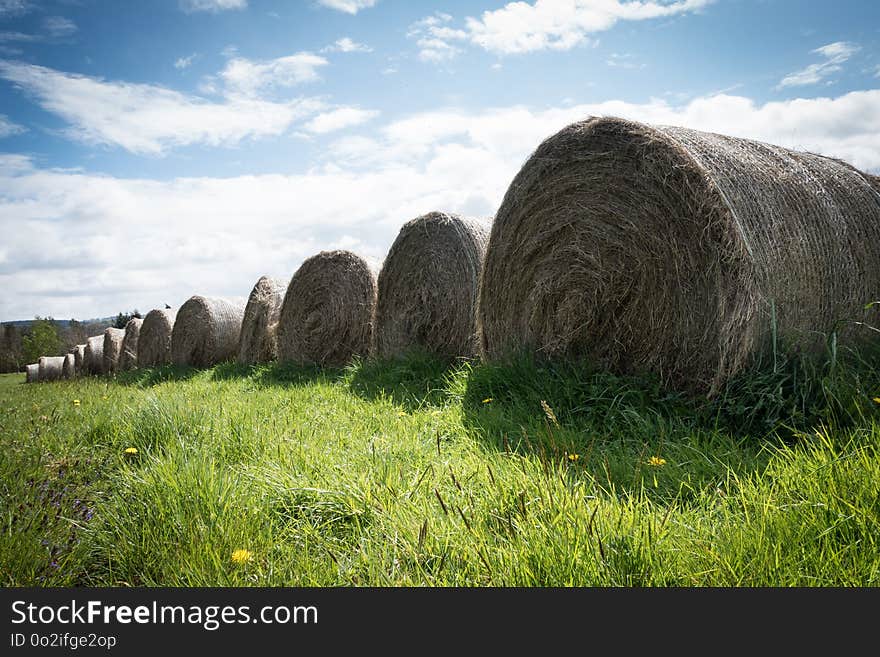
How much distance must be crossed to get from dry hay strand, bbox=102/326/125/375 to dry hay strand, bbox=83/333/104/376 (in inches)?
17.0

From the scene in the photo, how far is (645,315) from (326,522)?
283cm

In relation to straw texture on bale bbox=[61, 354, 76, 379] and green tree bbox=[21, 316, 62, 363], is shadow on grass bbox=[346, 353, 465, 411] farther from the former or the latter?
green tree bbox=[21, 316, 62, 363]

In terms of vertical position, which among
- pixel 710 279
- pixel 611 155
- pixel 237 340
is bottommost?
pixel 237 340

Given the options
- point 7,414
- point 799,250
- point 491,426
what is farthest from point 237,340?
point 799,250

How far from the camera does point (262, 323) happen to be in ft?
34.9

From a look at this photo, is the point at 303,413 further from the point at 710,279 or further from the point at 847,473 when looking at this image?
the point at 847,473

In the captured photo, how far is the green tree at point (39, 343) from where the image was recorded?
127ft

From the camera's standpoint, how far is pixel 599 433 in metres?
3.58

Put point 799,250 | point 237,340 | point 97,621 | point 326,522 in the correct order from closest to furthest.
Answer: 1. point 97,621
2. point 326,522
3. point 799,250
4. point 237,340

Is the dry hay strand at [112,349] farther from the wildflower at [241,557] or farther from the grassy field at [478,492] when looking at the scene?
the wildflower at [241,557]

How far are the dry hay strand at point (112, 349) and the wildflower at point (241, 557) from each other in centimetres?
1790

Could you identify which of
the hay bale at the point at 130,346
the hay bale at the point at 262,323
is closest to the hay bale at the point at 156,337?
the hay bale at the point at 130,346

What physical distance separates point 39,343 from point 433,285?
134 feet

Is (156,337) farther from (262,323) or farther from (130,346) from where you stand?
(262,323)
